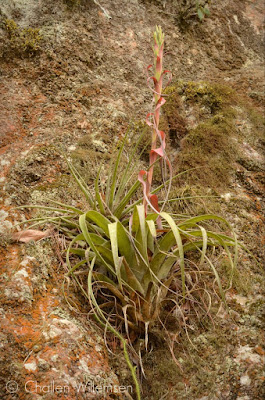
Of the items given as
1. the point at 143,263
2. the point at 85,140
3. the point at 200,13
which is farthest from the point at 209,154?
the point at 200,13

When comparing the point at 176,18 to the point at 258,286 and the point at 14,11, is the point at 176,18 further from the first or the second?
the point at 258,286

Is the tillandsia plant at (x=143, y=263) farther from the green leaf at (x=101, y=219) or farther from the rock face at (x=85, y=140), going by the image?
the rock face at (x=85, y=140)

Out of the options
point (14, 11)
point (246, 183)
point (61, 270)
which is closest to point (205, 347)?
point (61, 270)

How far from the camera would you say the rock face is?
1.32m

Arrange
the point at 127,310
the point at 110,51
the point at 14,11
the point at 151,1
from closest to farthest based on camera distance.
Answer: the point at 127,310, the point at 14,11, the point at 110,51, the point at 151,1

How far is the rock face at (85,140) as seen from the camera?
1315 mm

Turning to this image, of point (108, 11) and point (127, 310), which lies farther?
point (108, 11)

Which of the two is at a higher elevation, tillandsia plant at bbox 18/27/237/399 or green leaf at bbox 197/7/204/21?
green leaf at bbox 197/7/204/21

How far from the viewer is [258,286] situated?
1734mm

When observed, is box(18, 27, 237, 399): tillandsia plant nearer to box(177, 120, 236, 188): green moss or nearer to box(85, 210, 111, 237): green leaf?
box(85, 210, 111, 237): green leaf

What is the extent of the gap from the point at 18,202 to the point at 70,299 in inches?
23.7

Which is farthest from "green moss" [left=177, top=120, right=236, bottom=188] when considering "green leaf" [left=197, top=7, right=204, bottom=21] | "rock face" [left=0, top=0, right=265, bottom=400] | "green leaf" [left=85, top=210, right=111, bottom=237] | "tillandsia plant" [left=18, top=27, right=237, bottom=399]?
"green leaf" [left=197, top=7, right=204, bottom=21]

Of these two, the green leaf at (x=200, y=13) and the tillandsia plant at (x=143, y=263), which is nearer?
the tillandsia plant at (x=143, y=263)

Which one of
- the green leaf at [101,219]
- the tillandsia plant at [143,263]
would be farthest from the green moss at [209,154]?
the green leaf at [101,219]
